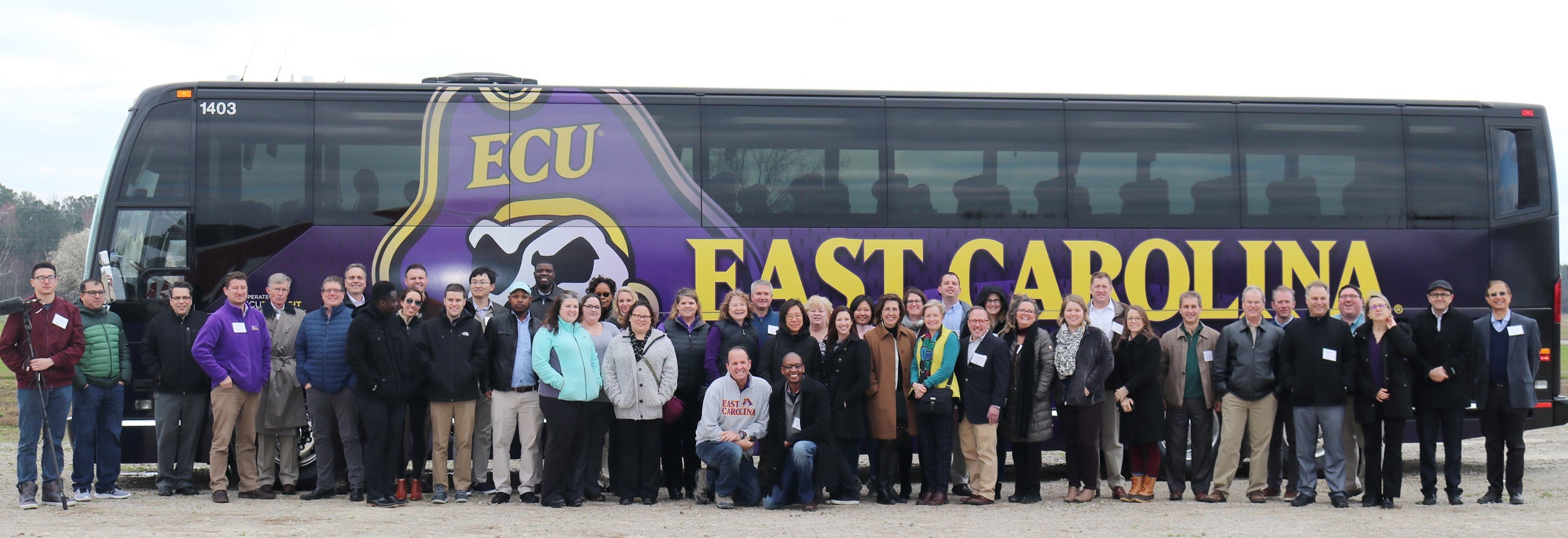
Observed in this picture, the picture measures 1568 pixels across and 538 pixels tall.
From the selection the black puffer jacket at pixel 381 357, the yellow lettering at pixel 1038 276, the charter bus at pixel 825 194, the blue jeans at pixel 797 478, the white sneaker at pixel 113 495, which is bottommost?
the white sneaker at pixel 113 495

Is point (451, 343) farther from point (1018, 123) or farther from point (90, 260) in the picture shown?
point (1018, 123)

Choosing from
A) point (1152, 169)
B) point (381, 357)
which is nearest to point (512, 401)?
point (381, 357)

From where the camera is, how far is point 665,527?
27.5 feet

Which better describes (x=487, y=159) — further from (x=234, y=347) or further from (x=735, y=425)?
(x=735, y=425)

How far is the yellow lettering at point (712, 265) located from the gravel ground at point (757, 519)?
73.2 inches

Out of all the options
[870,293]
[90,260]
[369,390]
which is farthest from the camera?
[870,293]

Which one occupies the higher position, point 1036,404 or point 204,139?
point 204,139

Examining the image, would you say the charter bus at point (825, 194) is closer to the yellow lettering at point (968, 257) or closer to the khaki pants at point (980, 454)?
the yellow lettering at point (968, 257)

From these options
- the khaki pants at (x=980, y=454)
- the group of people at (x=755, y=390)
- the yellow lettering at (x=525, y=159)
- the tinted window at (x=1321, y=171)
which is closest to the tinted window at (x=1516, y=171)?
the tinted window at (x=1321, y=171)

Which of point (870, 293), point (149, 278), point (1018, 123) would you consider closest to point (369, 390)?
point (149, 278)

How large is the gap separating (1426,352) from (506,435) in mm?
6838

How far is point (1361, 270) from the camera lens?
11250 millimetres

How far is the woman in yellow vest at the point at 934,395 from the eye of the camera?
31.2 feet

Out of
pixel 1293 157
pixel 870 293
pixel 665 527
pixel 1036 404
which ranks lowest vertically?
pixel 665 527
